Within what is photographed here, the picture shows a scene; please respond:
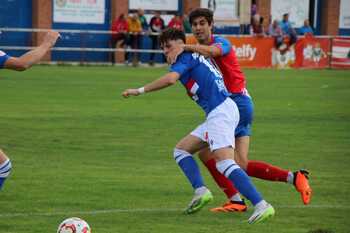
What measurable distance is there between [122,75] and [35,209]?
24.1 metres

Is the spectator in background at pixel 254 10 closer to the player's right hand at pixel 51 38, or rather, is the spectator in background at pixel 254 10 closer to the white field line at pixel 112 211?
the white field line at pixel 112 211

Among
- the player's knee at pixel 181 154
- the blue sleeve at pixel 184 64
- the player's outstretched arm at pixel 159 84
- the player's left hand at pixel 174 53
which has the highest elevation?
the player's left hand at pixel 174 53

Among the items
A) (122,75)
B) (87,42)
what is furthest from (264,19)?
(122,75)

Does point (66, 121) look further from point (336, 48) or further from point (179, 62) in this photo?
point (336, 48)

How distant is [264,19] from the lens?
49.2 metres

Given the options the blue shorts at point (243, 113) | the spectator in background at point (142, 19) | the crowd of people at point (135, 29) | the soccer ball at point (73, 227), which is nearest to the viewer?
the soccer ball at point (73, 227)

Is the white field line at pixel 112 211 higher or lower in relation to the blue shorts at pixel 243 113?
lower

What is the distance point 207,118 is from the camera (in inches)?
388

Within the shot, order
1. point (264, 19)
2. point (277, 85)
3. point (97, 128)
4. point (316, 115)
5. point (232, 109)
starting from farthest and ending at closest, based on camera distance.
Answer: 1. point (264, 19)
2. point (277, 85)
3. point (316, 115)
4. point (97, 128)
5. point (232, 109)

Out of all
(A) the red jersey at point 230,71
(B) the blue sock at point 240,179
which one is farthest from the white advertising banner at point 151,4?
(B) the blue sock at point 240,179

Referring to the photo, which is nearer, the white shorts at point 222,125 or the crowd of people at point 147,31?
the white shorts at point 222,125

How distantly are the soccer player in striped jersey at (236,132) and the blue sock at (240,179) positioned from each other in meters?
0.88

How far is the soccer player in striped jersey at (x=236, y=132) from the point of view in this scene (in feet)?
33.4

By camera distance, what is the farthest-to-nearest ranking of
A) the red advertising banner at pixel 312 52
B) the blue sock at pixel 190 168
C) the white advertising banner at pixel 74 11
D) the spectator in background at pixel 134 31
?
the white advertising banner at pixel 74 11, the red advertising banner at pixel 312 52, the spectator in background at pixel 134 31, the blue sock at pixel 190 168
